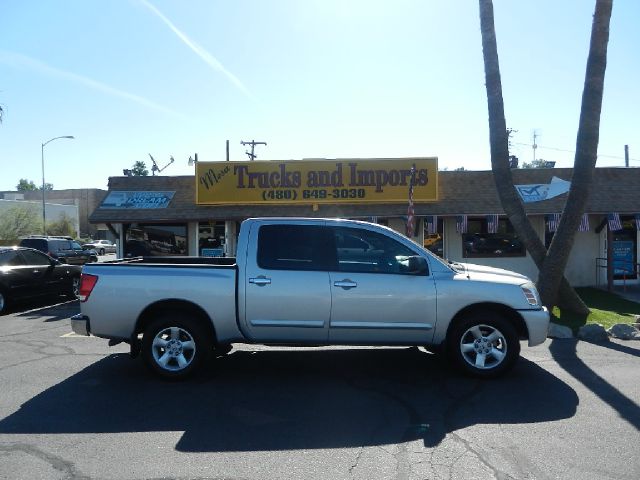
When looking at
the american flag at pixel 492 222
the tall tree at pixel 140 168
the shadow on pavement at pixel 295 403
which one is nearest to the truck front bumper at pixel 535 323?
the shadow on pavement at pixel 295 403

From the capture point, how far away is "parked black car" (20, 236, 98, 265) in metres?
21.9

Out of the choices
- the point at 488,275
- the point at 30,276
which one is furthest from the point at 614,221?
the point at 30,276

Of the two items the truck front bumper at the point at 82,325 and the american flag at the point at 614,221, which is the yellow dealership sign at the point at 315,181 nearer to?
the american flag at the point at 614,221

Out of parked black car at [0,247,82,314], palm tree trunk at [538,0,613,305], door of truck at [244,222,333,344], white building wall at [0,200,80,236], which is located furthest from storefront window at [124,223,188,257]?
white building wall at [0,200,80,236]

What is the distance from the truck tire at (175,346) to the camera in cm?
626

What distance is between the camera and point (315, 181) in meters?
16.5

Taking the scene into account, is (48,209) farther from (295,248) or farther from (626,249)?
(295,248)

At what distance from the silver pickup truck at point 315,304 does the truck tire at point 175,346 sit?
1 centimetres

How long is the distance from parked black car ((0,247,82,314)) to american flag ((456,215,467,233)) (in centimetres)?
1060

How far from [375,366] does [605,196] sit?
12510mm

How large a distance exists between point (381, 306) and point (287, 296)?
3.59ft

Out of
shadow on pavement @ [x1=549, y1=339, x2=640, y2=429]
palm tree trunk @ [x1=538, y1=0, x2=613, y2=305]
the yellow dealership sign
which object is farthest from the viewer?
the yellow dealership sign

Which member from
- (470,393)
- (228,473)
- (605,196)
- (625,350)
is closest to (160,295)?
(228,473)

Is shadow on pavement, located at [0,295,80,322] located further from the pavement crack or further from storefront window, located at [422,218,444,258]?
storefront window, located at [422,218,444,258]
